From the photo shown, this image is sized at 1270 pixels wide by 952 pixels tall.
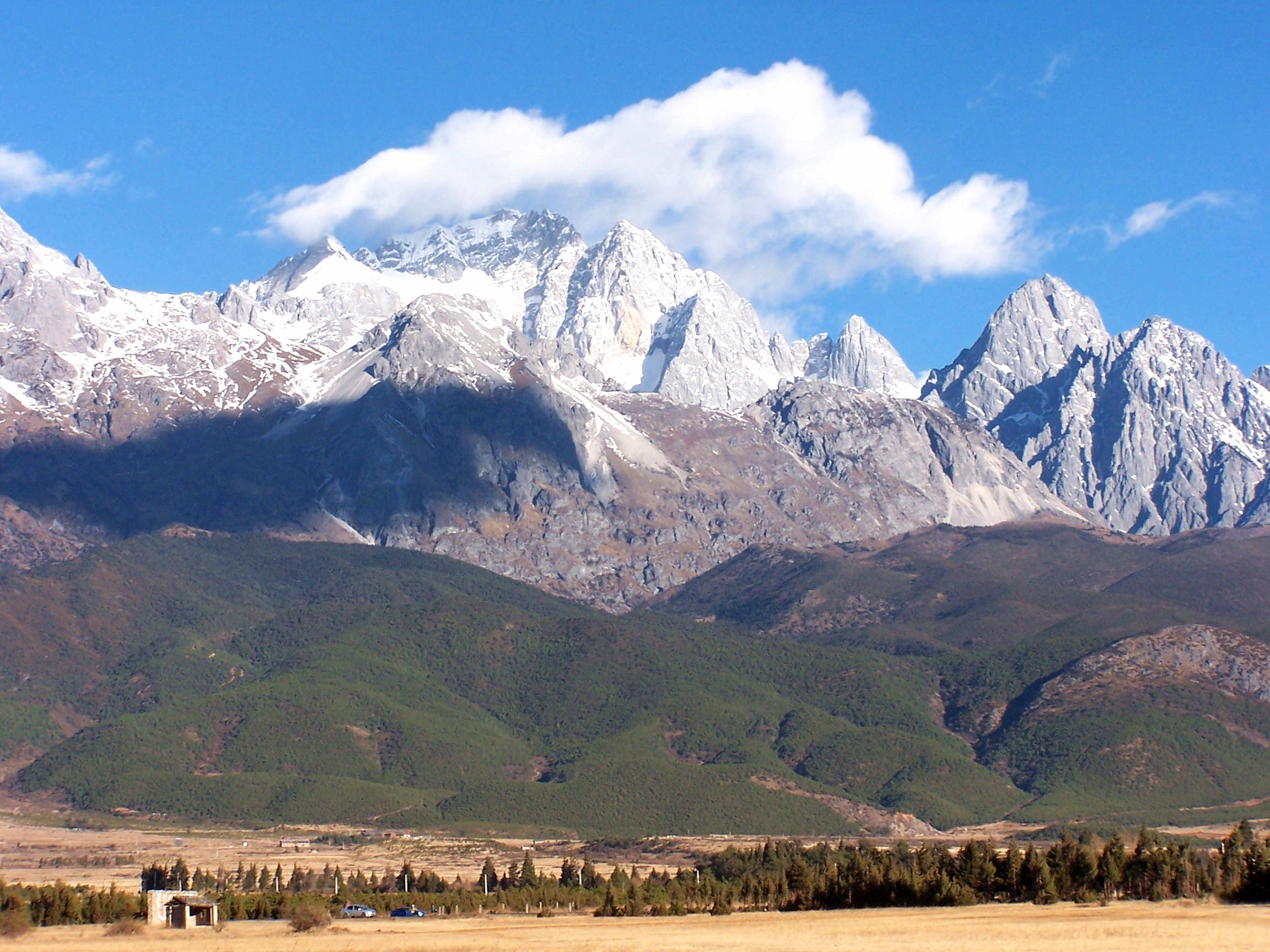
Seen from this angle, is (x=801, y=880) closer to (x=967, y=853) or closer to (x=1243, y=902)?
(x=967, y=853)

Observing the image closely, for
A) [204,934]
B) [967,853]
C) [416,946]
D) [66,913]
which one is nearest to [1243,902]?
Answer: [967,853]

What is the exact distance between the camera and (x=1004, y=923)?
12888cm

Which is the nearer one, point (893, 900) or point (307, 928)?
point (307, 928)

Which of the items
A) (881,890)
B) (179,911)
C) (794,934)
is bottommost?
(794,934)

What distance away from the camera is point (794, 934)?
5113 inches

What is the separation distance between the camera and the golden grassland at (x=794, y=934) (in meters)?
117

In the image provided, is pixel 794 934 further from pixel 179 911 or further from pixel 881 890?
pixel 179 911

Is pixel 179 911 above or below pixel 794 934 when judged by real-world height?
above

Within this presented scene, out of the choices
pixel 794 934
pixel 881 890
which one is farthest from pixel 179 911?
pixel 881 890

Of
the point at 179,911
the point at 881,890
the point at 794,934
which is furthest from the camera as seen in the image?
the point at 881,890

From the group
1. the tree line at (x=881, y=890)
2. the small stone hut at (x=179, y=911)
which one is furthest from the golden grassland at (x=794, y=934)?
the tree line at (x=881, y=890)

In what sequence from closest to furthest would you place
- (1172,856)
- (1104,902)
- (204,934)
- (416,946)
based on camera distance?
(416,946) < (204,934) < (1104,902) < (1172,856)

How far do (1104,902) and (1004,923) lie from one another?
2493 cm

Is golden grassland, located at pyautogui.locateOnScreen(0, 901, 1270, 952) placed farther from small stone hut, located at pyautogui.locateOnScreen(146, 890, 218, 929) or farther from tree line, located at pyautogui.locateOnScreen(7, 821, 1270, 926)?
tree line, located at pyautogui.locateOnScreen(7, 821, 1270, 926)
